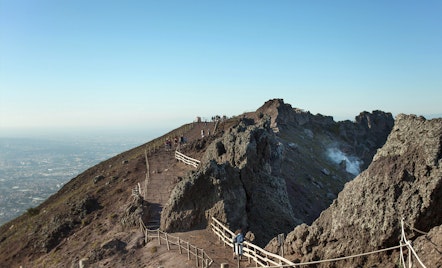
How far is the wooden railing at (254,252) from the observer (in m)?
17.2

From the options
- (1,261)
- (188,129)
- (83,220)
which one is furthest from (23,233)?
(188,129)

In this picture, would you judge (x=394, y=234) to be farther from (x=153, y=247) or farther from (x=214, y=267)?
(x=153, y=247)

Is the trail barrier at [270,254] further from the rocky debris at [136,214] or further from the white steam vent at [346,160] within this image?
the white steam vent at [346,160]

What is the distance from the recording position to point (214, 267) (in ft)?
66.7

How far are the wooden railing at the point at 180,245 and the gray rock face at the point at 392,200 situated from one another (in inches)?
265

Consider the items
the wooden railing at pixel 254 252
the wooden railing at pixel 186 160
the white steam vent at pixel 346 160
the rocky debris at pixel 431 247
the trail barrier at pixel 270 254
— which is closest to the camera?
the rocky debris at pixel 431 247

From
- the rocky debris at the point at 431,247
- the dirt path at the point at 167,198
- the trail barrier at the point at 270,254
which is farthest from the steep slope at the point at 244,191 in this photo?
the rocky debris at the point at 431,247

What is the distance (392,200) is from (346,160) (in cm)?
7001

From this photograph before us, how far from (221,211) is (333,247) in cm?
1248

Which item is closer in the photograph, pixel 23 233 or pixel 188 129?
pixel 23 233

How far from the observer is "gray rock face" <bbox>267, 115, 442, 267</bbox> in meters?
13.7

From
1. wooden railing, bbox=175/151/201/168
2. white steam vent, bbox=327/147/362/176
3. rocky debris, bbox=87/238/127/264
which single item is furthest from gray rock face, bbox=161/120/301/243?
white steam vent, bbox=327/147/362/176

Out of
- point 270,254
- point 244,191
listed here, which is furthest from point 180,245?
point 270,254

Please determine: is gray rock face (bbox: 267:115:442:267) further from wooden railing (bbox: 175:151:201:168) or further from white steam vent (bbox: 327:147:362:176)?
white steam vent (bbox: 327:147:362:176)
